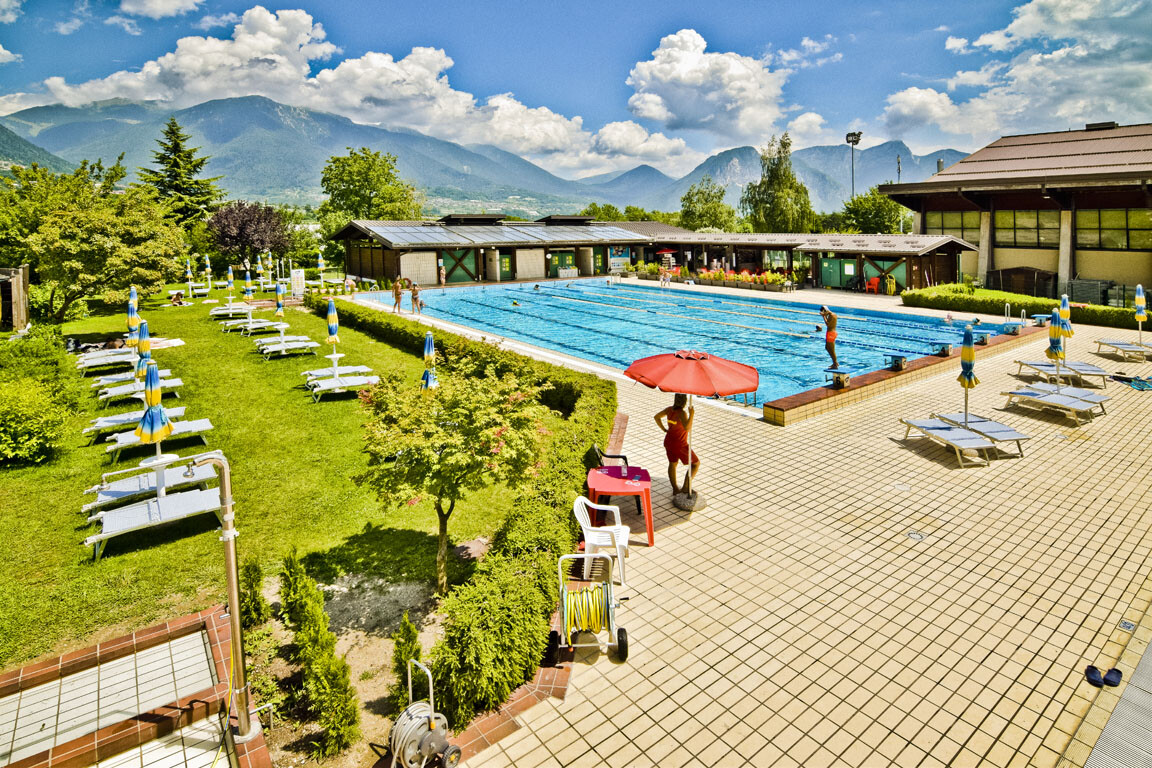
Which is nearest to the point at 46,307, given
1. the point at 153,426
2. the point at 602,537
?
the point at 153,426

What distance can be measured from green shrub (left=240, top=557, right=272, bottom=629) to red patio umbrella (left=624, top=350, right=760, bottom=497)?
468 cm

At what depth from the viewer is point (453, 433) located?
20.1 ft

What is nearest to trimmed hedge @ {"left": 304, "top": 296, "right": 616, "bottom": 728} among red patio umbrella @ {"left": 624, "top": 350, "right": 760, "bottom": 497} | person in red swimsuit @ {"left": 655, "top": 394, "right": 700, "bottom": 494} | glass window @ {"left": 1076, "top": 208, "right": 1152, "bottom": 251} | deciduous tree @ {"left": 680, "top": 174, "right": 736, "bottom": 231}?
person in red swimsuit @ {"left": 655, "top": 394, "right": 700, "bottom": 494}

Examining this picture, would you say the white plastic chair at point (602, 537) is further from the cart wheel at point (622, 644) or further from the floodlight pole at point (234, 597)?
the floodlight pole at point (234, 597)

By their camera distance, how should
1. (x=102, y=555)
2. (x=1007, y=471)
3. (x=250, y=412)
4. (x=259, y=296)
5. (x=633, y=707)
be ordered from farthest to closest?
(x=259, y=296)
(x=250, y=412)
(x=1007, y=471)
(x=102, y=555)
(x=633, y=707)

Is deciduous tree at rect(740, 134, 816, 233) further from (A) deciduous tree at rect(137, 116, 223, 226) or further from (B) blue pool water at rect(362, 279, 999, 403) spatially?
(A) deciduous tree at rect(137, 116, 223, 226)

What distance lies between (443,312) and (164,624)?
2502 centimetres

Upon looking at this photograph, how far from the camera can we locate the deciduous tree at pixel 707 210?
246 ft

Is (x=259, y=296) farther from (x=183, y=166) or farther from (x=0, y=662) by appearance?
(x=0, y=662)

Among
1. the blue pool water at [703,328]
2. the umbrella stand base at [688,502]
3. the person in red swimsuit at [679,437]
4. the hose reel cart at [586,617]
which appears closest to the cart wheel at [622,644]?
the hose reel cart at [586,617]

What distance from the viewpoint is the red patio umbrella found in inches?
289

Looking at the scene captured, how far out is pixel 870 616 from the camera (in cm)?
573

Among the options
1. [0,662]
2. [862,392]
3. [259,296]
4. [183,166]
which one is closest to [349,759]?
[0,662]

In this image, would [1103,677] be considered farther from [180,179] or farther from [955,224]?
[180,179]
